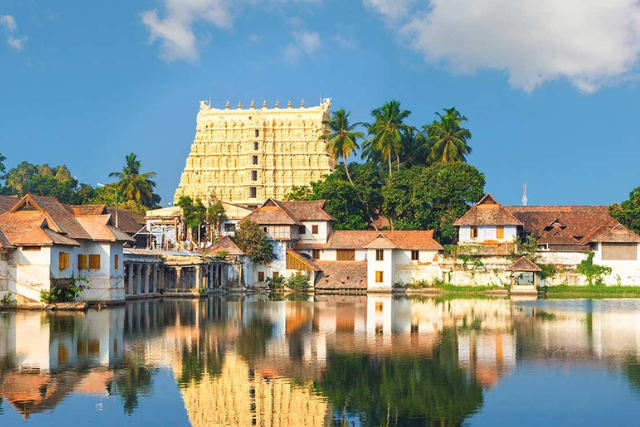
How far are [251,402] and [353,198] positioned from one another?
196ft

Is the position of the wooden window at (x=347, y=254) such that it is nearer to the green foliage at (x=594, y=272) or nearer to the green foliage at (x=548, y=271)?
the green foliage at (x=548, y=271)

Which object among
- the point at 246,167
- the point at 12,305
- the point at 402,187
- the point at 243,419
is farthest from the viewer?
the point at 246,167

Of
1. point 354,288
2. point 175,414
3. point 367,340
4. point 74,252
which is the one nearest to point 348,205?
point 354,288

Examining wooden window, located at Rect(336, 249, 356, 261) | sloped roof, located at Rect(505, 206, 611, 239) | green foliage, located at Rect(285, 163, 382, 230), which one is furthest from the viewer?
green foliage, located at Rect(285, 163, 382, 230)

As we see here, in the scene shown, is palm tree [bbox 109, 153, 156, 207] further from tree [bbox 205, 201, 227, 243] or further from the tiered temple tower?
tree [bbox 205, 201, 227, 243]

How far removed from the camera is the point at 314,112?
349 feet

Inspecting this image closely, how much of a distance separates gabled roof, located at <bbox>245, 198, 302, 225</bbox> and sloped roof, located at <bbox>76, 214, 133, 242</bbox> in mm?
24855

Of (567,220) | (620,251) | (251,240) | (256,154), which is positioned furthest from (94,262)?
(256,154)

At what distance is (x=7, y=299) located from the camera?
4241 centimetres

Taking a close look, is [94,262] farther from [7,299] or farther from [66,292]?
[7,299]

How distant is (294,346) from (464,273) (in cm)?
4025

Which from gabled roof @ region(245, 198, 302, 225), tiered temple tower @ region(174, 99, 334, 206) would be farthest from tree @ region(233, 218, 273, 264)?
tiered temple tower @ region(174, 99, 334, 206)

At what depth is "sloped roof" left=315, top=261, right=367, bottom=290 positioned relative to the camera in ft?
228

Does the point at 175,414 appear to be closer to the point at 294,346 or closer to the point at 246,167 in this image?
the point at 294,346
